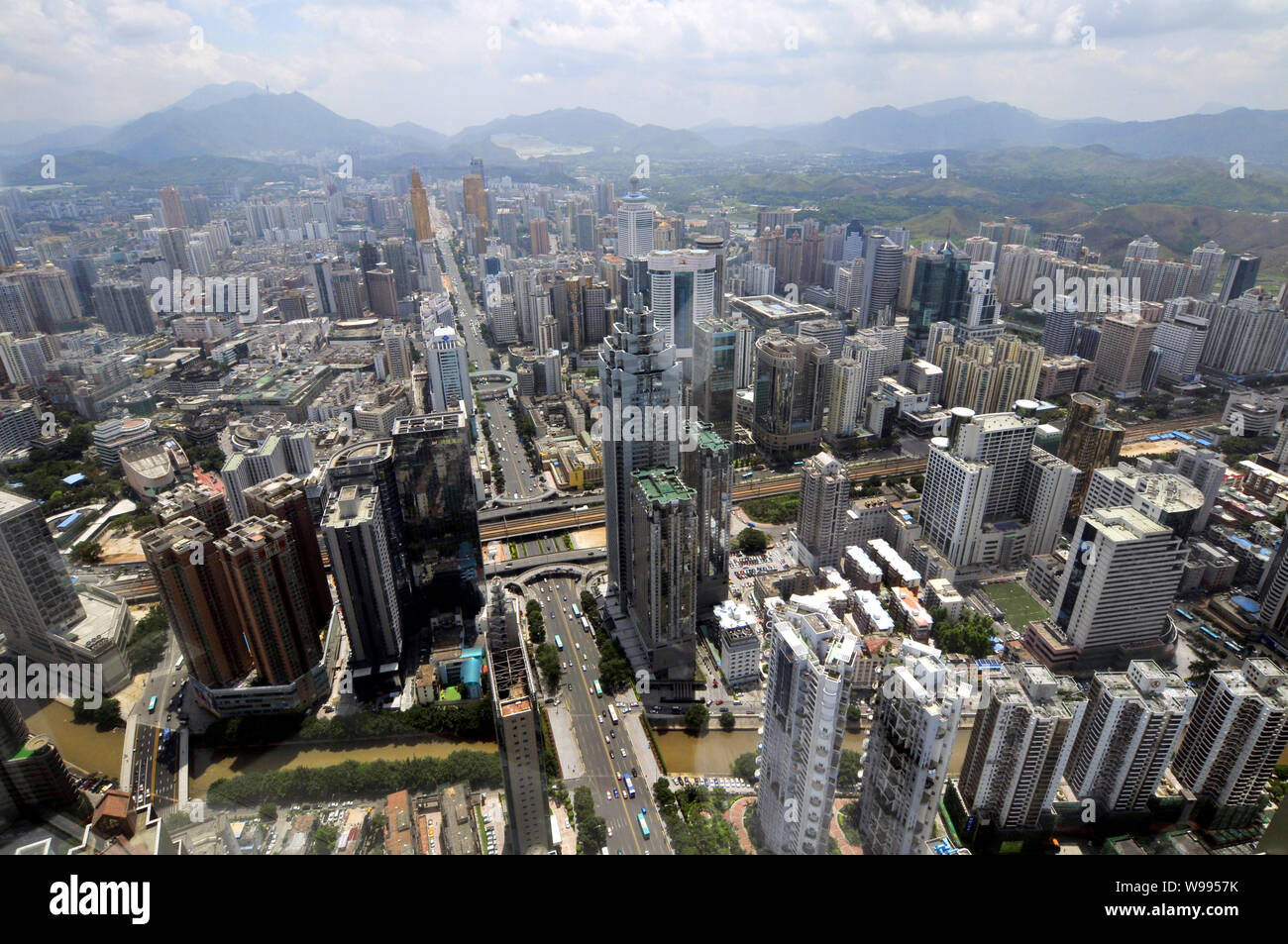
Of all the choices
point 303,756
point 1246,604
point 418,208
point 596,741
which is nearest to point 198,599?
point 303,756

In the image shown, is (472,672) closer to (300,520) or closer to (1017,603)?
(300,520)

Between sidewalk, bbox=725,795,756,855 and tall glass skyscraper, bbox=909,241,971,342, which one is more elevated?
tall glass skyscraper, bbox=909,241,971,342

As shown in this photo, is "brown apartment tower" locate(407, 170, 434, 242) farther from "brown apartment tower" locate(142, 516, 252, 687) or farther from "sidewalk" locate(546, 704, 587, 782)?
"sidewalk" locate(546, 704, 587, 782)

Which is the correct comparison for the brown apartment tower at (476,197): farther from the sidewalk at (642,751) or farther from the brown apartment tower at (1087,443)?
the sidewalk at (642,751)

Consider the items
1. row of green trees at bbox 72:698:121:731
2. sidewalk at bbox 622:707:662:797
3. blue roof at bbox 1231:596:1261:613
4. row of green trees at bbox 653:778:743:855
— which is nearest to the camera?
row of green trees at bbox 653:778:743:855

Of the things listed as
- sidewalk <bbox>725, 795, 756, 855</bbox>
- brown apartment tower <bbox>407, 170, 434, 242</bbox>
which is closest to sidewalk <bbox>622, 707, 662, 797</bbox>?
sidewalk <bbox>725, 795, 756, 855</bbox>

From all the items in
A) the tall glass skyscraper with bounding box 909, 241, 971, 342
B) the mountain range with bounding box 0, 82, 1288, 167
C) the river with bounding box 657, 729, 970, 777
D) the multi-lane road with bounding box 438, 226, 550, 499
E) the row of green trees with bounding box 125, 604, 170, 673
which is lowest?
the river with bounding box 657, 729, 970, 777

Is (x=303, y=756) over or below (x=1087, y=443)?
below
